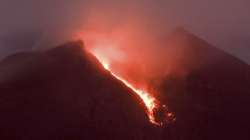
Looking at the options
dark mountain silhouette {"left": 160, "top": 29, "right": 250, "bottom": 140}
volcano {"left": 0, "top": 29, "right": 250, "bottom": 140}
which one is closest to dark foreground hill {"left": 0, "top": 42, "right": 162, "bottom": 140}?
volcano {"left": 0, "top": 29, "right": 250, "bottom": 140}

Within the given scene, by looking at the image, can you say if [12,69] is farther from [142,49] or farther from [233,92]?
[233,92]

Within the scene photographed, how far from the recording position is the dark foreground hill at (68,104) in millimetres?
56875

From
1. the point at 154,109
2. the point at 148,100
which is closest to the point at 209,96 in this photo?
the point at 148,100

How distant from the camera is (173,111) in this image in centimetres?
6431

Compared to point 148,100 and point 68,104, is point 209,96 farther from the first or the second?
point 68,104

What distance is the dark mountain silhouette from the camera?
6122 cm

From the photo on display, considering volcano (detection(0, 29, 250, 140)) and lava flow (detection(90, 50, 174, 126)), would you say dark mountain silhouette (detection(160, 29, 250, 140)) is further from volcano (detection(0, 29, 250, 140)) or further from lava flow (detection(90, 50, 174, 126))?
lava flow (detection(90, 50, 174, 126))

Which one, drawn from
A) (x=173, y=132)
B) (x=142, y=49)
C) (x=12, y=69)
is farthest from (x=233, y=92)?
(x=12, y=69)

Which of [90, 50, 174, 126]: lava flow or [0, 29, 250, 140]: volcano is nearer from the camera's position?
[0, 29, 250, 140]: volcano

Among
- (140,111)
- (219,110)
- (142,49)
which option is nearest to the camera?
(140,111)

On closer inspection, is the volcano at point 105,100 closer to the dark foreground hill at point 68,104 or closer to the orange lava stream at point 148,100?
the dark foreground hill at point 68,104

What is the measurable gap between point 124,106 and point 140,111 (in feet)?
7.63

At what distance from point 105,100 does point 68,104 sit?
5.23 m

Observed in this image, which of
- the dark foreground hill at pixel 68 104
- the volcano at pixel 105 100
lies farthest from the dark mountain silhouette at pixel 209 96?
the dark foreground hill at pixel 68 104
